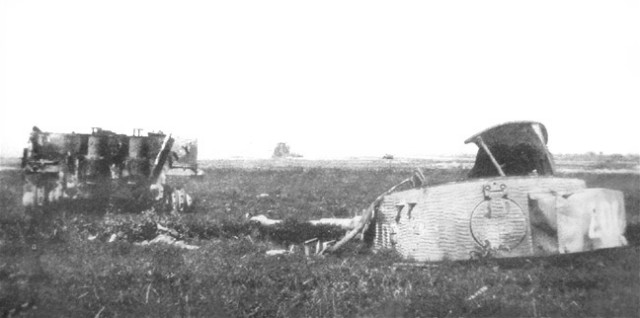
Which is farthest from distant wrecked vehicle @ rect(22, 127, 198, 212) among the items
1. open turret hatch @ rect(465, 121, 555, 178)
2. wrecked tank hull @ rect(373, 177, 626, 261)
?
wrecked tank hull @ rect(373, 177, 626, 261)

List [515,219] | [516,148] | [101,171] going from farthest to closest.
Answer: [101,171], [516,148], [515,219]

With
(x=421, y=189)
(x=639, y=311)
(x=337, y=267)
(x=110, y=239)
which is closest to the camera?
(x=639, y=311)

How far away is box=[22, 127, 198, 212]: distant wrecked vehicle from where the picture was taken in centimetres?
1421

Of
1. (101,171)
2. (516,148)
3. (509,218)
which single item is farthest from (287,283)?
(101,171)

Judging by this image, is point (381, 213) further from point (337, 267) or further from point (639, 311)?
point (639, 311)

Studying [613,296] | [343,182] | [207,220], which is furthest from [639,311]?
[343,182]

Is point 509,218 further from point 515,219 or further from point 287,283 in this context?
point 287,283

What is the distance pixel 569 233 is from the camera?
6453mm

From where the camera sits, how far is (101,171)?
15297 mm

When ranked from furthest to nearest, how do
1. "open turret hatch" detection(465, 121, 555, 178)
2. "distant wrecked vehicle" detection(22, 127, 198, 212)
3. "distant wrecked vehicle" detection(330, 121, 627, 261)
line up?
"distant wrecked vehicle" detection(22, 127, 198, 212) → "open turret hatch" detection(465, 121, 555, 178) → "distant wrecked vehicle" detection(330, 121, 627, 261)

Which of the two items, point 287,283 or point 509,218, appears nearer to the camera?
point 287,283

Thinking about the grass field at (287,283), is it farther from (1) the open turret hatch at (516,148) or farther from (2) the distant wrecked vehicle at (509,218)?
(1) the open turret hatch at (516,148)

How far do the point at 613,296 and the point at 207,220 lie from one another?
9.19m

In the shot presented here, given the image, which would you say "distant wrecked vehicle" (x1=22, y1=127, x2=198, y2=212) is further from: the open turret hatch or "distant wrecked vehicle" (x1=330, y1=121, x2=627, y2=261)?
the open turret hatch
